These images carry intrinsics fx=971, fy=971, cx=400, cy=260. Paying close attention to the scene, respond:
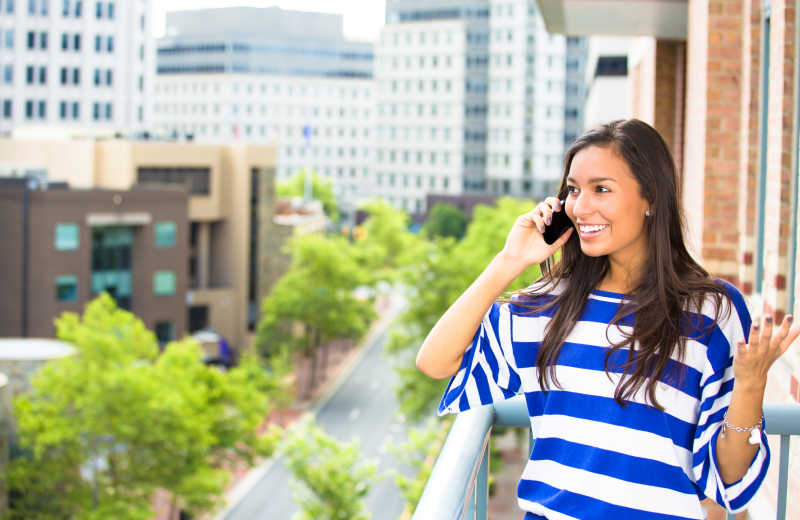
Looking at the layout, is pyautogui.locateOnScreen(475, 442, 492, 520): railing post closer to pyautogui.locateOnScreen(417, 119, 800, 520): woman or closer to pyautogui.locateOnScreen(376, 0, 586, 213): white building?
pyautogui.locateOnScreen(417, 119, 800, 520): woman

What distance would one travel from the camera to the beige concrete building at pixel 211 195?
45.2m

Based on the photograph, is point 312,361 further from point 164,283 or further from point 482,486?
point 482,486

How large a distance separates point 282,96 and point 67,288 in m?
80.0

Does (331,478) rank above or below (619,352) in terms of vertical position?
below

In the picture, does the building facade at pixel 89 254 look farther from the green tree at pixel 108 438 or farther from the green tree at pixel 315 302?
the green tree at pixel 108 438

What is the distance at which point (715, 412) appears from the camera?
2301mm

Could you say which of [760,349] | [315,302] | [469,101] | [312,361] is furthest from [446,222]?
[760,349]

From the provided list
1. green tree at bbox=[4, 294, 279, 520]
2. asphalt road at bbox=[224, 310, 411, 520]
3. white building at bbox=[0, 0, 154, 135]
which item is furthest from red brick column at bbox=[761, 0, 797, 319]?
white building at bbox=[0, 0, 154, 135]

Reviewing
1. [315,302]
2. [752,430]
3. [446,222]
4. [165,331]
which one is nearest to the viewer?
[752,430]

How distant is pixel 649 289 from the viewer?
2467mm

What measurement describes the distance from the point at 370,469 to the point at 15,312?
21090 millimetres

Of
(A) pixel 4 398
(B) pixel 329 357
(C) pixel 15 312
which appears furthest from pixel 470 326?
(B) pixel 329 357

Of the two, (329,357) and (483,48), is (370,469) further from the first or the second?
(483,48)

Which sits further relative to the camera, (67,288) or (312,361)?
(312,361)
